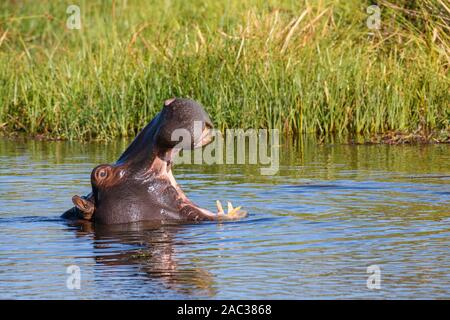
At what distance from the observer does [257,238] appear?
7328 mm

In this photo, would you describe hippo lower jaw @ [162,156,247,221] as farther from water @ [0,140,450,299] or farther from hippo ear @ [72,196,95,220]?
hippo ear @ [72,196,95,220]

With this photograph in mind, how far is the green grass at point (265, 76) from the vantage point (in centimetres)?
1276

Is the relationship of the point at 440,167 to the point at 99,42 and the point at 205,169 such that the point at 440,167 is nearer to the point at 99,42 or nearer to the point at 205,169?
the point at 205,169

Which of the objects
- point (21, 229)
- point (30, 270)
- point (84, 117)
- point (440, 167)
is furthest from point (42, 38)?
point (30, 270)

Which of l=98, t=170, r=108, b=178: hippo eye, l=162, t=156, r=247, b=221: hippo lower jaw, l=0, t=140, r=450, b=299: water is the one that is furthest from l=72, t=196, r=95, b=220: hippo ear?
l=162, t=156, r=247, b=221: hippo lower jaw

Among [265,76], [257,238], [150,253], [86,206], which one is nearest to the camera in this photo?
[150,253]

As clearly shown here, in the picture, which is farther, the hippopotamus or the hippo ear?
the hippo ear

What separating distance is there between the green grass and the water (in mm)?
1659

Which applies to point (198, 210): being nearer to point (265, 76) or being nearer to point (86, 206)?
point (86, 206)

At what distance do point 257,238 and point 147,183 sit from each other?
783 mm

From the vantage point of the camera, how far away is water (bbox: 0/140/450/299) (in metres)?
5.93

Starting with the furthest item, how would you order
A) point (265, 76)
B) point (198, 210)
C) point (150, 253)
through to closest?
1. point (265, 76)
2. point (198, 210)
3. point (150, 253)

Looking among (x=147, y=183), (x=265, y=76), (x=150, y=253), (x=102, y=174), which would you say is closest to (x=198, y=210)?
(x=147, y=183)

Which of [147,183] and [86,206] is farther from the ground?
[147,183]
